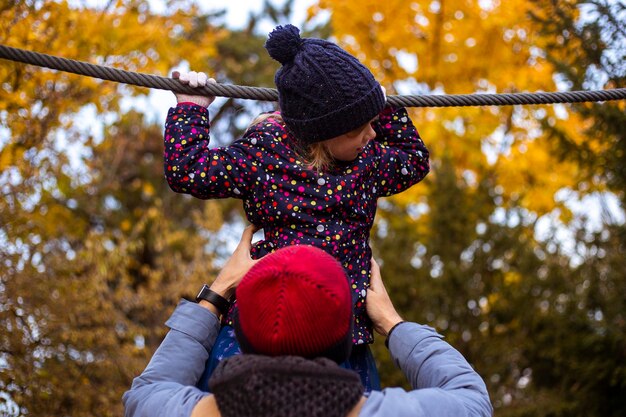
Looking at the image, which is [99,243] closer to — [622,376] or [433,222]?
[433,222]

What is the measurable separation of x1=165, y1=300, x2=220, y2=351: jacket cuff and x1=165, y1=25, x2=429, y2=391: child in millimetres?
91

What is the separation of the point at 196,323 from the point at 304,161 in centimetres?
50

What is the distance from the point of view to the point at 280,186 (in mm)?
1976

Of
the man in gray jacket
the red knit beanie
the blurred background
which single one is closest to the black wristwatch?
the man in gray jacket

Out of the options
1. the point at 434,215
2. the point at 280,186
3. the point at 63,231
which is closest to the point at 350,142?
the point at 280,186

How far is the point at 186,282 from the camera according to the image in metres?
7.80

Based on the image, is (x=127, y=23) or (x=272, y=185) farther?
(x=127, y=23)

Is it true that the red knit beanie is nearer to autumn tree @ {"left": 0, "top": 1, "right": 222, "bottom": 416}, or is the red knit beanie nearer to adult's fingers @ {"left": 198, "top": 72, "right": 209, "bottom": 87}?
adult's fingers @ {"left": 198, "top": 72, "right": 209, "bottom": 87}

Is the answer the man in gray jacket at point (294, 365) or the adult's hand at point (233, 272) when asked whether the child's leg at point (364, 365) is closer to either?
the man in gray jacket at point (294, 365)

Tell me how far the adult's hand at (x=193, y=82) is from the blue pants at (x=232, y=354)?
0.58 m

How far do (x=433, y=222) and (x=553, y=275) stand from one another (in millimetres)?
996

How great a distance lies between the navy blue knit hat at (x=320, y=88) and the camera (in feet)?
6.18

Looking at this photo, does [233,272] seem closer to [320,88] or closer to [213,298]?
[213,298]

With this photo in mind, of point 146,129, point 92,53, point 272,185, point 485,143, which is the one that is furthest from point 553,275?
point 146,129
